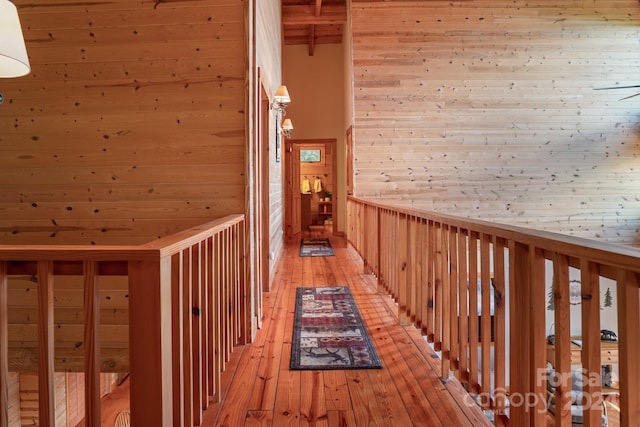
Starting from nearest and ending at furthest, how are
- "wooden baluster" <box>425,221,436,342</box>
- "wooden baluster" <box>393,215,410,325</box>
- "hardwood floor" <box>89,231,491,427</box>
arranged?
"hardwood floor" <box>89,231,491,427</box> → "wooden baluster" <box>425,221,436,342</box> → "wooden baluster" <box>393,215,410,325</box>

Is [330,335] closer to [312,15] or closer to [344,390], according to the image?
[344,390]

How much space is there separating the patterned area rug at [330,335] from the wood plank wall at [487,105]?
2890 millimetres

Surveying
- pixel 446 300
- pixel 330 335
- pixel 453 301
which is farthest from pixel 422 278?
pixel 330 335

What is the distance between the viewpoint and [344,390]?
2.08 meters

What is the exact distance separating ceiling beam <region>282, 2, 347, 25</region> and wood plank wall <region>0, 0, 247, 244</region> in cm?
537

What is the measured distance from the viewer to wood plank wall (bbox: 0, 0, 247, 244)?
2.69m

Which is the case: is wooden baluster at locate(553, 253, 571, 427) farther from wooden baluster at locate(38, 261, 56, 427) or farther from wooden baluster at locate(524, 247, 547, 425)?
wooden baluster at locate(38, 261, 56, 427)

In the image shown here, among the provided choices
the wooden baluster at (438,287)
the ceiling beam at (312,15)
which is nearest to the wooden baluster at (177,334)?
the wooden baluster at (438,287)

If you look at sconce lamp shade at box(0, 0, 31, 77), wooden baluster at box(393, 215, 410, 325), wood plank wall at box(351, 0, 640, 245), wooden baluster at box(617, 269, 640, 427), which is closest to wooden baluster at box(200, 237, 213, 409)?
sconce lamp shade at box(0, 0, 31, 77)

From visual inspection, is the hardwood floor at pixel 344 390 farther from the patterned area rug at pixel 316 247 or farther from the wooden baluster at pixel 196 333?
the patterned area rug at pixel 316 247

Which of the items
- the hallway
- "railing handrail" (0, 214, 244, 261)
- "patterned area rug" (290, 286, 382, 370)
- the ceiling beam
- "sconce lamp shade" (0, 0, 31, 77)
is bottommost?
the hallway

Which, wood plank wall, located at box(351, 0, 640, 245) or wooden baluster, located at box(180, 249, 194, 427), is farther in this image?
wood plank wall, located at box(351, 0, 640, 245)

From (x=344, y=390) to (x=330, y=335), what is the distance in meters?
0.78

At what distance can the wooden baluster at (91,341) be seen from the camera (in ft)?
3.86
